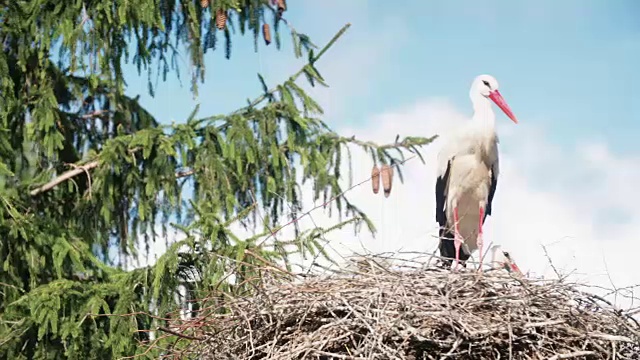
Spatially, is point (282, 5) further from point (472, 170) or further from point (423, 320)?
point (423, 320)

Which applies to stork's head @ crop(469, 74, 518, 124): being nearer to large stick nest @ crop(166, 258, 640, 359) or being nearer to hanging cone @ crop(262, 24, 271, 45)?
hanging cone @ crop(262, 24, 271, 45)

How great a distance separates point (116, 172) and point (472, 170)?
8.03ft

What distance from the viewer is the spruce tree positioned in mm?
6598

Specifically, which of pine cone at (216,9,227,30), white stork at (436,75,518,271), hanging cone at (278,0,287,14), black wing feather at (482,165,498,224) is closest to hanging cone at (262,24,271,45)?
hanging cone at (278,0,287,14)

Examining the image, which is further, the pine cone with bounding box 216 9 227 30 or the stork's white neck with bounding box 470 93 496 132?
the pine cone with bounding box 216 9 227 30

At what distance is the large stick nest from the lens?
3.76 meters

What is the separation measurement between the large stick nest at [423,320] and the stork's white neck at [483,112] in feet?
10.4

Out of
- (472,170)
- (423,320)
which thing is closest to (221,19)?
(472,170)

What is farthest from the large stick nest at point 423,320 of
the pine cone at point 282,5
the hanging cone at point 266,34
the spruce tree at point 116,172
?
the pine cone at point 282,5

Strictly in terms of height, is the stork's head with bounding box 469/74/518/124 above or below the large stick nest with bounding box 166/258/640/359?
above

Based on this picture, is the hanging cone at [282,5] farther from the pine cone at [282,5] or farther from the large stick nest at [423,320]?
the large stick nest at [423,320]

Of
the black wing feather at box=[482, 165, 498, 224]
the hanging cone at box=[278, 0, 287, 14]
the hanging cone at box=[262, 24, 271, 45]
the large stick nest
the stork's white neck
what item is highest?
the hanging cone at box=[278, 0, 287, 14]

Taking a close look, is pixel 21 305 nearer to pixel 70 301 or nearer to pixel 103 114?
pixel 70 301

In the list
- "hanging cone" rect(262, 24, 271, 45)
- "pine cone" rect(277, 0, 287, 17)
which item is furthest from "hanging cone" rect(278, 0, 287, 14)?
"hanging cone" rect(262, 24, 271, 45)
